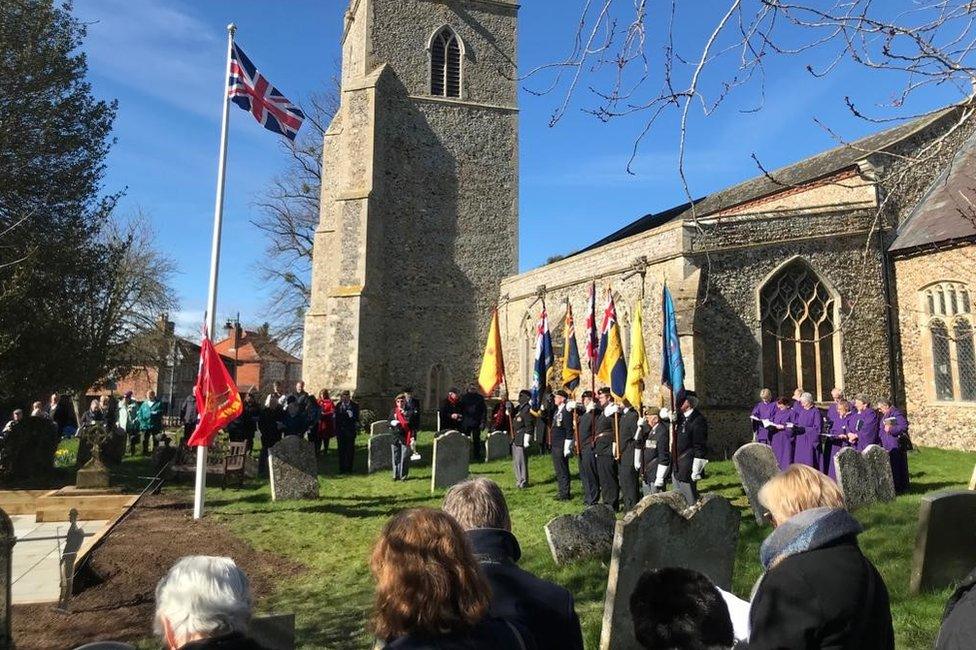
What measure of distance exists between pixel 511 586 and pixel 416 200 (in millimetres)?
22969

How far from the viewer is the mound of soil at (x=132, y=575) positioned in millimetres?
5383

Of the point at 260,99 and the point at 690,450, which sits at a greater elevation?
the point at 260,99

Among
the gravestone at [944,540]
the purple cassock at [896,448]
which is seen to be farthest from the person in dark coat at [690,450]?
the gravestone at [944,540]

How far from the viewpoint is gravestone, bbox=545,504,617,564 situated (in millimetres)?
6527

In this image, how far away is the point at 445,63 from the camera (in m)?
25.8

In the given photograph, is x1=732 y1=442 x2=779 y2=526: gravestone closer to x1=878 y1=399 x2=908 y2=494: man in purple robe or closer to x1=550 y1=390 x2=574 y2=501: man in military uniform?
x1=878 y1=399 x2=908 y2=494: man in purple robe

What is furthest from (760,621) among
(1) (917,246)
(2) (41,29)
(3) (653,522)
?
(2) (41,29)

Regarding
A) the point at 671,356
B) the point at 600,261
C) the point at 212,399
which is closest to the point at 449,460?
the point at 212,399

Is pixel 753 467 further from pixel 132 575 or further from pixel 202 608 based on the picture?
pixel 202 608

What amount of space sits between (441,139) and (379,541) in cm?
2450

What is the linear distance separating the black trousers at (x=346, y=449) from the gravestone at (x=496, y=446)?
3.01 metres

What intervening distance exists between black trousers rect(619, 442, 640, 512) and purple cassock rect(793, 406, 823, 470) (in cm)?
336

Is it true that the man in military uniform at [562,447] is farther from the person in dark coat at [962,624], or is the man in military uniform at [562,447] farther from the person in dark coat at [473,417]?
the person in dark coat at [962,624]

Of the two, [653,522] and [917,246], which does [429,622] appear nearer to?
[653,522]
